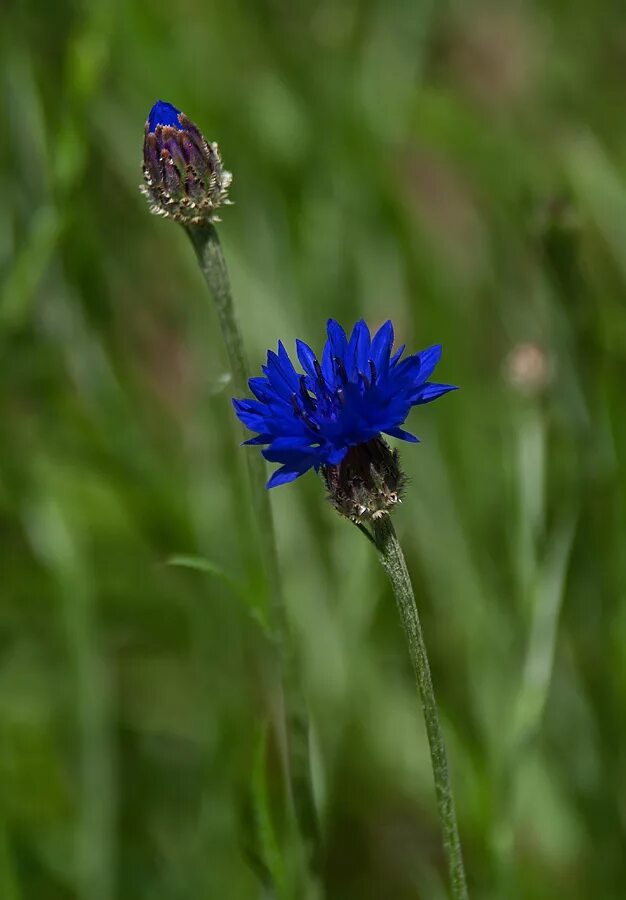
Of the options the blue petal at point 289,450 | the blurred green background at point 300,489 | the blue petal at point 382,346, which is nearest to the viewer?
the blue petal at point 289,450

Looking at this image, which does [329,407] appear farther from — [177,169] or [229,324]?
[177,169]

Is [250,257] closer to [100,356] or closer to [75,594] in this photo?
[100,356]

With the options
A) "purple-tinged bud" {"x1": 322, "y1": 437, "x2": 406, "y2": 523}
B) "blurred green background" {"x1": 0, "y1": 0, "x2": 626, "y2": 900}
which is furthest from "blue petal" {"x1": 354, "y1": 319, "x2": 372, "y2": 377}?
"blurred green background" {"x1": 0, "y1": 0, "x2": 626, "y2": 900}

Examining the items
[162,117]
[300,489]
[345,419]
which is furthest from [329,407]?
[300,489]

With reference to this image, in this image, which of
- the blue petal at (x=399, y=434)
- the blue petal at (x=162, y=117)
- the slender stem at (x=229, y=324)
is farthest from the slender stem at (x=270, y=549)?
the blue petal at (x=399, y=434)

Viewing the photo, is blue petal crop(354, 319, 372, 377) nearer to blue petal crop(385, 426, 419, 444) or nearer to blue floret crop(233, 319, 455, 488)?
blue floret crop(233, 319, 455, 488)

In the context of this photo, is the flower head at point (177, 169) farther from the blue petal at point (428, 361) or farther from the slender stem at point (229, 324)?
the blue petal at point (428, 361)
